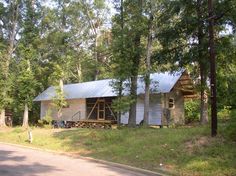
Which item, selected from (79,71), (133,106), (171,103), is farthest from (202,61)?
(79,71)

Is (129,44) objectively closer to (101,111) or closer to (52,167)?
(101,111)

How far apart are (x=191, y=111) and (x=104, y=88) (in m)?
8.68

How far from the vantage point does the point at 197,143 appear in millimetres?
16797

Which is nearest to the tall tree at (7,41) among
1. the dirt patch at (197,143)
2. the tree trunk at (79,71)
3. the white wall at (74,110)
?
the white wall at (74,110)

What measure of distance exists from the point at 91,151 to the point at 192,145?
5.63 m

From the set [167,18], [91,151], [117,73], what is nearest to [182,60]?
[167,18]

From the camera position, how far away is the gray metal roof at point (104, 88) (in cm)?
3098

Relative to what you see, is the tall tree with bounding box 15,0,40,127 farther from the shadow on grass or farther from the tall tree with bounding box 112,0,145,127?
the shadow on grass

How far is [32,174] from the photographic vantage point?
12.7 m

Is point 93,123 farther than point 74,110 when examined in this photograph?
No

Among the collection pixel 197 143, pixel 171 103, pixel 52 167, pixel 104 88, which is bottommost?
pixel 52 167

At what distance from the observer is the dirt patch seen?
16.4 meters

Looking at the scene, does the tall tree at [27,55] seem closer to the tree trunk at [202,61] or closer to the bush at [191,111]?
the bush at [191,111]

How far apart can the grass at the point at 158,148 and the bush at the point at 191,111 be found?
14538 mm
